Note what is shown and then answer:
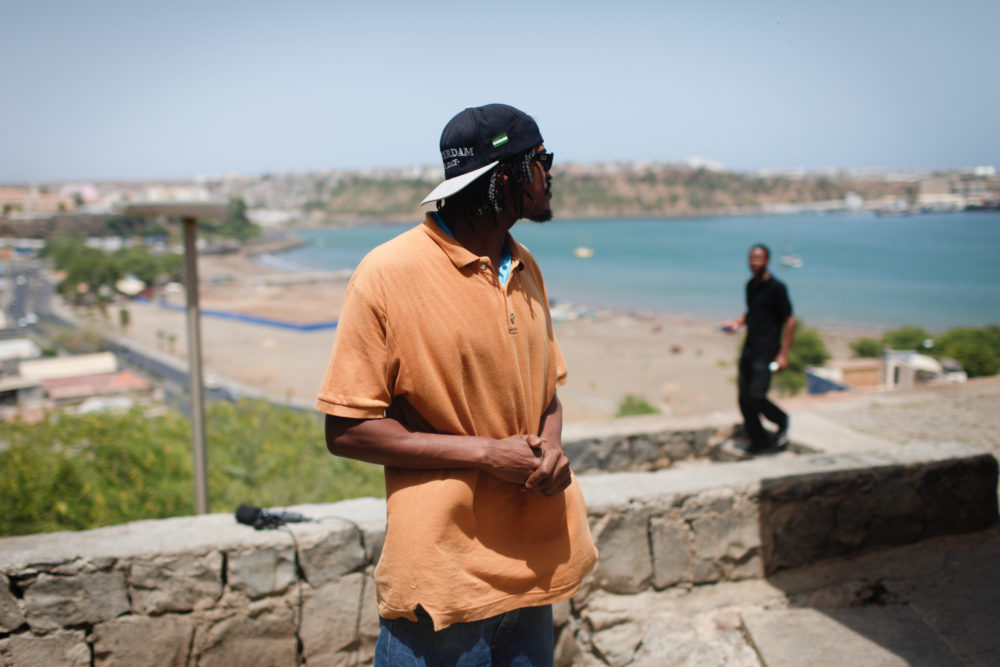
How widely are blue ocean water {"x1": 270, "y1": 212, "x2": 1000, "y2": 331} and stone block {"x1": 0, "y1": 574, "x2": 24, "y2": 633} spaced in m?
11.2

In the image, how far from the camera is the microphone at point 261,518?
2609 mm

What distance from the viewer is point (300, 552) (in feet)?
8.39

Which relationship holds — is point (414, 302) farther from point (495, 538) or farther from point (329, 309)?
point (329, 309)

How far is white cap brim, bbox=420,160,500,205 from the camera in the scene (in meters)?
1.35

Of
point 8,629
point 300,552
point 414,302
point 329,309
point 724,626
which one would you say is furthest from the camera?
point 329,309

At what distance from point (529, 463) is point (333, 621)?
5.28ft

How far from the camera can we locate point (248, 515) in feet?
8.61

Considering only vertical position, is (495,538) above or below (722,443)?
above

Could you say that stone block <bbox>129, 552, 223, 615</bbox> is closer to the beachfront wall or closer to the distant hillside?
the beachfront wall

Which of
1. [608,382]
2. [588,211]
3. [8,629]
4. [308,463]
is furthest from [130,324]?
[588,211]

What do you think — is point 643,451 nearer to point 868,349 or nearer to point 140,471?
point 140,471

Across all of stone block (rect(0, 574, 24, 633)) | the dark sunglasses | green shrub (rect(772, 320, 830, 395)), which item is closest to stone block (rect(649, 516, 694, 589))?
the dark sunglasses

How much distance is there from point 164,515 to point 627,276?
5553cm

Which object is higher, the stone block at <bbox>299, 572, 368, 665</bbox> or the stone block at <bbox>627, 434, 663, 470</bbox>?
the stone block at <bbox>299, 572, 368, 665</bbox>
